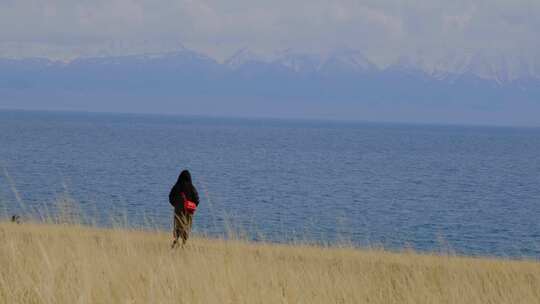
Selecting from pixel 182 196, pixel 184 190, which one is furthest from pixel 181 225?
pixel 184 190

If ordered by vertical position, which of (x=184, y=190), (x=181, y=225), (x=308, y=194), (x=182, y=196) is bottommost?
(x=308, y=194)

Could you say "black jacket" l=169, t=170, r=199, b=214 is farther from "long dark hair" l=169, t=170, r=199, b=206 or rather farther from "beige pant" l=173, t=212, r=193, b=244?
"beige pant" l=173, t=212, r=193, b=244

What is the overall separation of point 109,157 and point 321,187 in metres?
38.1

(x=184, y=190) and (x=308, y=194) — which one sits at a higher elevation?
(x=184, y=190)

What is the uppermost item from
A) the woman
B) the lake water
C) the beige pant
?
the woman

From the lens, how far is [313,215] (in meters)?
46.4

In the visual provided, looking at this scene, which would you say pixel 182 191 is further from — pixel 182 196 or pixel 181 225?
pixel 181 225

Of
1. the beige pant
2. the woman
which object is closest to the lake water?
the beige pant

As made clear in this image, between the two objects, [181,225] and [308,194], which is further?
[308,194]

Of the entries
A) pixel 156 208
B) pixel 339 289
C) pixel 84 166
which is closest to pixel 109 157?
pixel 84 166

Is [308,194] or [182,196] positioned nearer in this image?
[182,196]

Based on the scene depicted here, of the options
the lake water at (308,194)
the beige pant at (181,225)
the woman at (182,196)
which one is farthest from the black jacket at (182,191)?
the lake water at (308,194)

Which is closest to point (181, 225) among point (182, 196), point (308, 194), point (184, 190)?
point (182, 196)

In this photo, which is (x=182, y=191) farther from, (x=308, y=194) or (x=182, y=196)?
(x=308, y=194)
